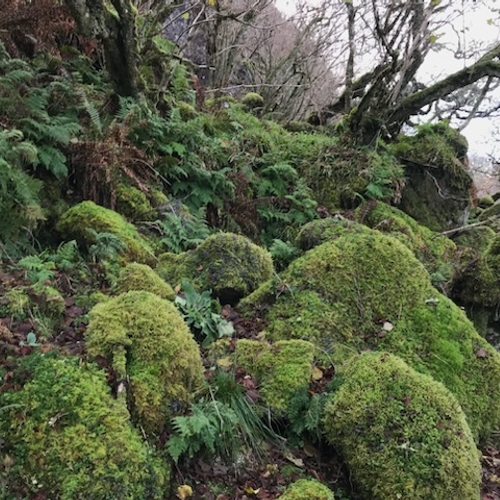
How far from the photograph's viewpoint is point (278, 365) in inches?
156

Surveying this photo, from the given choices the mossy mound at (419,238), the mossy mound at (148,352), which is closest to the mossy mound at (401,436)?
the mossy mound at (148,352)

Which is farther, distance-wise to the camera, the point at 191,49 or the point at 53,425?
the point at 191,49

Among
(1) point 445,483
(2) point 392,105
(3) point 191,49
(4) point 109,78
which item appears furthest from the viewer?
(3) point 191,49

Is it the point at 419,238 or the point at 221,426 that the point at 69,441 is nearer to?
the point at 221,426

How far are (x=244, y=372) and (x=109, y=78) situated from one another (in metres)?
5.57

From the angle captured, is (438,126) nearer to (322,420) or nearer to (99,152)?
(99,152)

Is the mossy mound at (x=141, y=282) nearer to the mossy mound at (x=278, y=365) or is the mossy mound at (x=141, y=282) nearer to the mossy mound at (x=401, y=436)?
the mossy mound at (x=278, y=365)

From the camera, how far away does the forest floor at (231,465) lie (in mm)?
3041

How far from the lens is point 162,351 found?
10.9ft

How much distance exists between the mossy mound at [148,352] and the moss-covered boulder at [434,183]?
312 inches

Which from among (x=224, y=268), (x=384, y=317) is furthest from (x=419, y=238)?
(x=224, y=268)

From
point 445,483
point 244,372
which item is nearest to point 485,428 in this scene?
point 445,483

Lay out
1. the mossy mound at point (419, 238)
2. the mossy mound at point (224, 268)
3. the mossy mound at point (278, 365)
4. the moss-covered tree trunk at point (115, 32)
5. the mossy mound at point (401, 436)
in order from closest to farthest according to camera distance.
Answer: the mossy mound at point (401, 436), the mossy mound at point (278, 365), the mossy mound at point (224, 268), the moss-covered tree trunk at point (115, 32), the mossy mound at point (419, 238)

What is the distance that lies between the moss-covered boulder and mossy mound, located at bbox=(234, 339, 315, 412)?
7.02m
